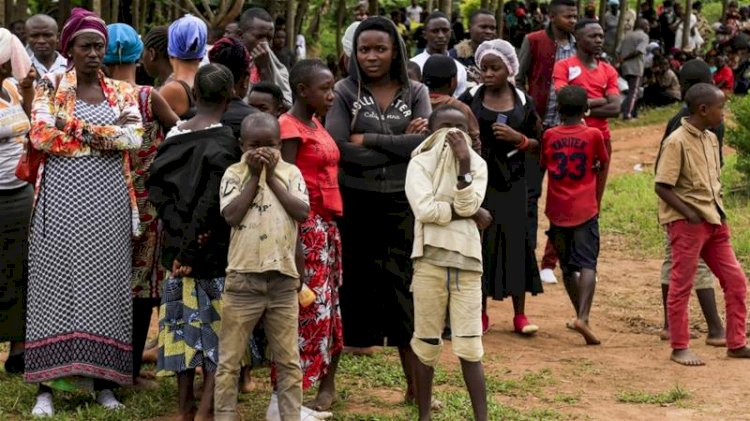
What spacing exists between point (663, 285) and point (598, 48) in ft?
6.81

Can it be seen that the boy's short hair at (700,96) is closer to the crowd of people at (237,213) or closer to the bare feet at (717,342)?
the crowd of people at (237,213)

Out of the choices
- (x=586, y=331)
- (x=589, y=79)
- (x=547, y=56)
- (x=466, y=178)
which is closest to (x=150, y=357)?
(x=466, y=178)

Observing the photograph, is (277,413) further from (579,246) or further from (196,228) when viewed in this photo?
(579,246)

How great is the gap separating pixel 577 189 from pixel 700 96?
47.4 inches

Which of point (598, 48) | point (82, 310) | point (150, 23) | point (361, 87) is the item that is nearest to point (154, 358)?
point (82, 310)

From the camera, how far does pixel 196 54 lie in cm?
665

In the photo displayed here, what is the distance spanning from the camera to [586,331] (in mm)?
8297

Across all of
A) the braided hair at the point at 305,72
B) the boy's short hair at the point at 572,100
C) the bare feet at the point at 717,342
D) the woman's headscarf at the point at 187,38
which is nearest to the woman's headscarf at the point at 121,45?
the woman's headscarf at the point at 187,38

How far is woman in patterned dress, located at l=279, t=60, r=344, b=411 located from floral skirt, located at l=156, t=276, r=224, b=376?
43cm

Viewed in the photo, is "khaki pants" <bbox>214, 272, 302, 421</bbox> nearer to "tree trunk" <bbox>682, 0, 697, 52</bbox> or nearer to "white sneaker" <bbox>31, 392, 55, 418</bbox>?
"white sneaker" <bbox>31, 392, 55, 418</bbox>

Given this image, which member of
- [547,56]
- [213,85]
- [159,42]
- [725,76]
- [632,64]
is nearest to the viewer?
[213,85]

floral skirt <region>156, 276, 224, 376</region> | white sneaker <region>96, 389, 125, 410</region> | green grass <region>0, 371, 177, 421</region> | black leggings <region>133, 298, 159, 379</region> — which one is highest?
floral skirt <region>156, 276, 224, 376</region>

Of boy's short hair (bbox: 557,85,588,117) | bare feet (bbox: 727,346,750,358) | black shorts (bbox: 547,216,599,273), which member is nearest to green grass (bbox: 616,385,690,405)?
bare feet (bbox: 727,346,750,358)

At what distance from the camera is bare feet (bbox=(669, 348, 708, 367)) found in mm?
7715
